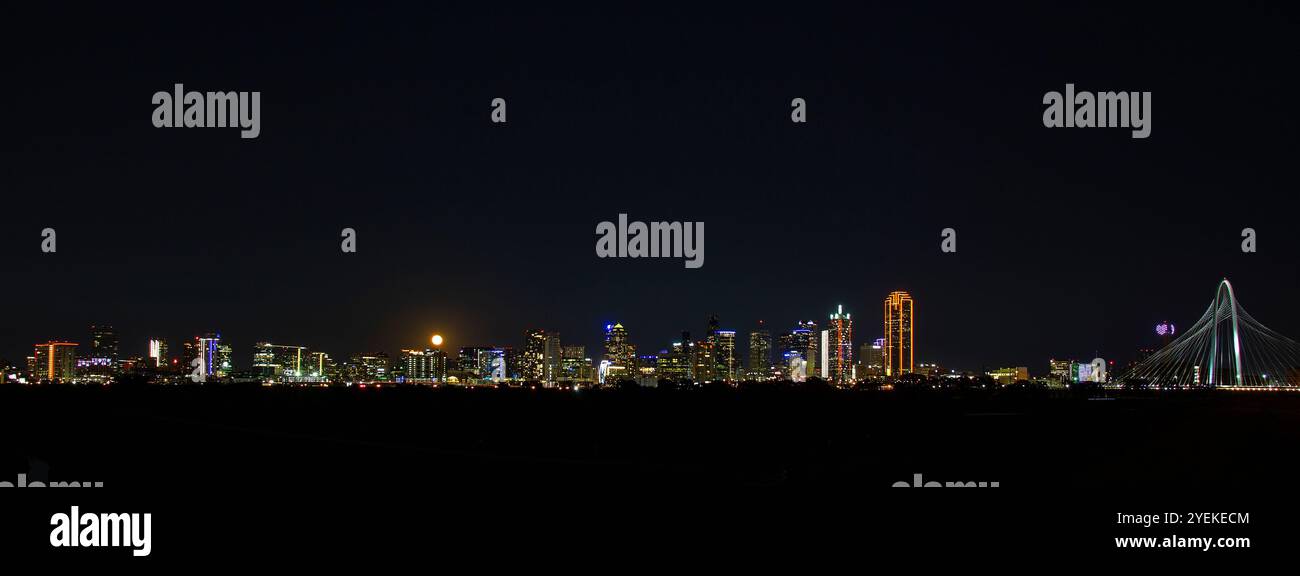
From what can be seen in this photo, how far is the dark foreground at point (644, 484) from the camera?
39.3 ft

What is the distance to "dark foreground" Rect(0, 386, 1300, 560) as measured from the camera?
11984mm

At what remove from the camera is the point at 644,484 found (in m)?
17.3
